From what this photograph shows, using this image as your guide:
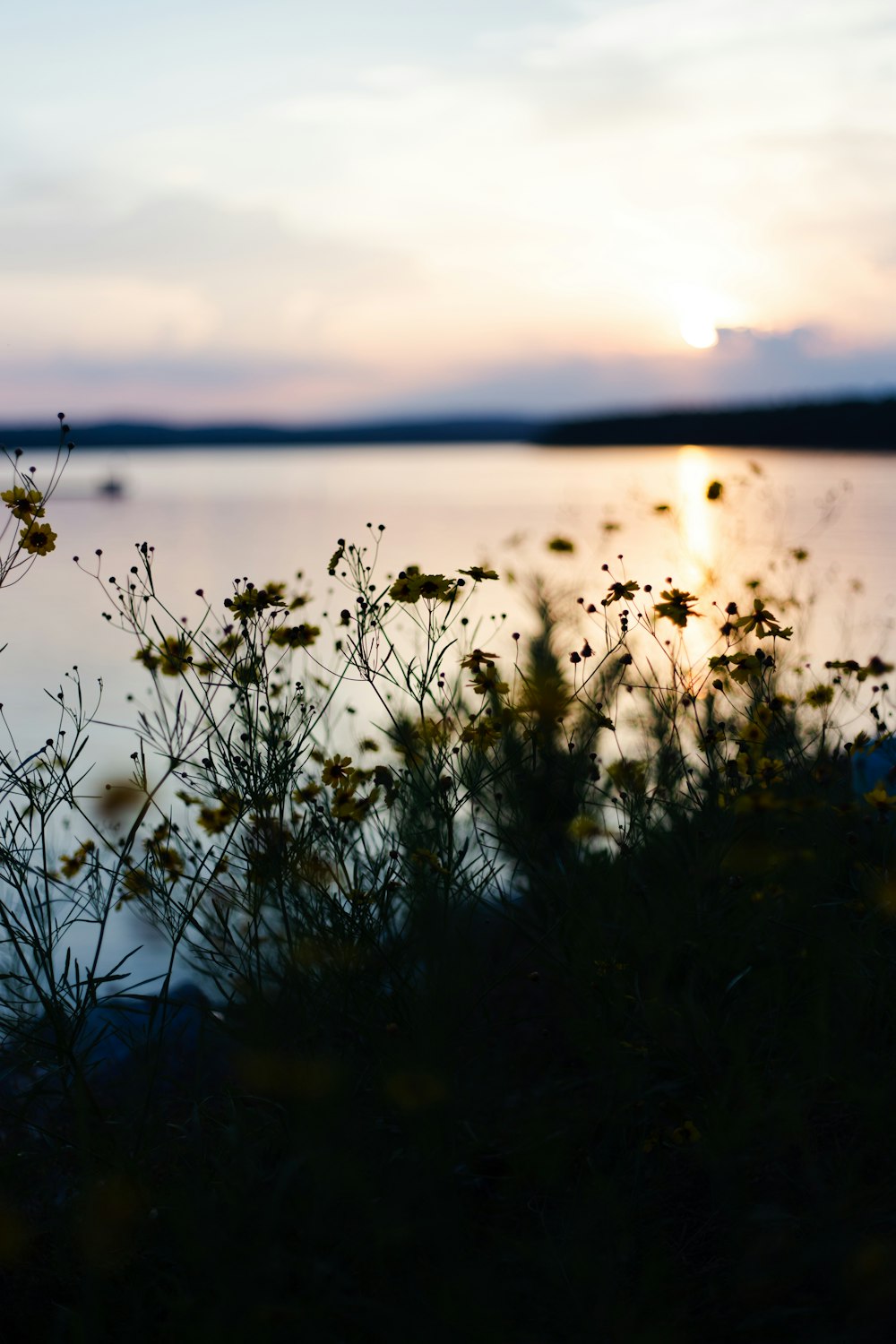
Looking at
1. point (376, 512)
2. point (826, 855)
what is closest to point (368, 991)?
point (826, 855)

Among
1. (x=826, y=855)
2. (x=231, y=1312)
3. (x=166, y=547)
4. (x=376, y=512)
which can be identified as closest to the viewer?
(x=231, y=1312)

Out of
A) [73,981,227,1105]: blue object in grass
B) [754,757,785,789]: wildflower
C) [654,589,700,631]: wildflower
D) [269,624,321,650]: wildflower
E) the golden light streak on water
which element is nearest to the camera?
[73,981,227,1105]: blue object in grass

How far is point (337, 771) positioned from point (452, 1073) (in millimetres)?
858

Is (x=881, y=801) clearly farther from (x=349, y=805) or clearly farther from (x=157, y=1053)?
(x=157, y=1053)

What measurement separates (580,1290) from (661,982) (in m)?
0.82

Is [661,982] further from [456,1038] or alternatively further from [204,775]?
[204,775]

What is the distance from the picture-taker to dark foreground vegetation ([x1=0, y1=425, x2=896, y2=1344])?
2.14 metres

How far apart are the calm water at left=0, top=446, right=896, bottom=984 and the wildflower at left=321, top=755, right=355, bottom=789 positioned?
1.07m

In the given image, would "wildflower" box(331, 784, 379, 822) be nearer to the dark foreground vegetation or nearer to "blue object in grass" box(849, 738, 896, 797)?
the dark foreground vegetation

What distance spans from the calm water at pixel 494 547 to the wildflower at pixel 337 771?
1.07 meters

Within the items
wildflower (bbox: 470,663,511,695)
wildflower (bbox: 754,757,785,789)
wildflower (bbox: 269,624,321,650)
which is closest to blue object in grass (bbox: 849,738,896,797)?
wildflower (bbox: 754,757,785,789)

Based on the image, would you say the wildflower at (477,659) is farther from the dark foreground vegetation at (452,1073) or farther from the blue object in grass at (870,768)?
the blue object in grass at (870,768)

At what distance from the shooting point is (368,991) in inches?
108

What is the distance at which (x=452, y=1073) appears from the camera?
258 centimetres
